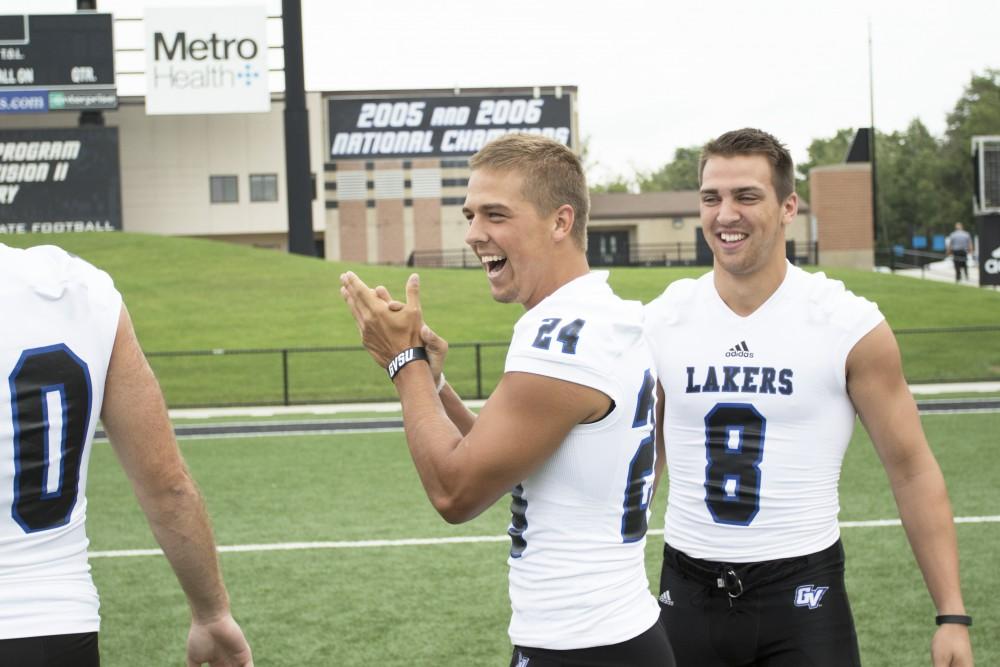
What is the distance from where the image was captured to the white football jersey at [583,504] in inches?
102

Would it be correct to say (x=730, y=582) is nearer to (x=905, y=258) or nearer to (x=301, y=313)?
(x=301, y=313)

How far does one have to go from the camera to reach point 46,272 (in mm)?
2412

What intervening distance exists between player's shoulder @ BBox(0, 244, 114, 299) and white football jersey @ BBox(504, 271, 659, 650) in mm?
926

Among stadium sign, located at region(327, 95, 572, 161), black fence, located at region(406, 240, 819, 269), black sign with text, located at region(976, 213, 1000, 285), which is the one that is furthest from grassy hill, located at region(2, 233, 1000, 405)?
black fence, located at region(406, 240, 819, 269)

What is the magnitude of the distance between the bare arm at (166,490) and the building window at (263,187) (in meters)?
51.9

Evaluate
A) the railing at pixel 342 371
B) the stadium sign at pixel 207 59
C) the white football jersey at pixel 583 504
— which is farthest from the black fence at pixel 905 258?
the white football jersey at pixel 583 504

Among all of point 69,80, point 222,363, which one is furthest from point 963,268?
point 69,80

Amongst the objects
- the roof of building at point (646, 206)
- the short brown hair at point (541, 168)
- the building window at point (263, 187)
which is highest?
the building window at point (263, 187)

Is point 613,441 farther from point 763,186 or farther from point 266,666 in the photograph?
point 266,666

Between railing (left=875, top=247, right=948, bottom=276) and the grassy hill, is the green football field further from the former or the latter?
railing (left=875, top=247, right=948, bottom=276)

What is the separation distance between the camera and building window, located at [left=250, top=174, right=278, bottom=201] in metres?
53.2

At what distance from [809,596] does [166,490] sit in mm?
1904

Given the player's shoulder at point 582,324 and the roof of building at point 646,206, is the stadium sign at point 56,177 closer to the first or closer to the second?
the roof of building at point 646,206

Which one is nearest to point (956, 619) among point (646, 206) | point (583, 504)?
point (583, 504)
